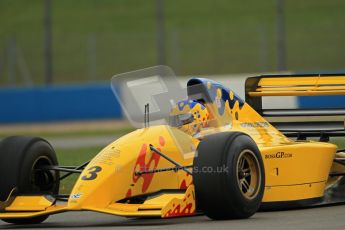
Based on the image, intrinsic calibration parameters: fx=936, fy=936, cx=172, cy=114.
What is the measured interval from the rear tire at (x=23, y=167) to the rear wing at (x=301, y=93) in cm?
282

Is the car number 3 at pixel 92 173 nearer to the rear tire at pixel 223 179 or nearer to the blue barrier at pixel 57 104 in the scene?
the rear tire at pixel 223 179

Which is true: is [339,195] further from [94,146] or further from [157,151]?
[94,146]

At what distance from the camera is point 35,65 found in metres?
36.0

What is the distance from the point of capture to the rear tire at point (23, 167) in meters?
8.98

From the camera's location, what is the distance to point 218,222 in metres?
8.27

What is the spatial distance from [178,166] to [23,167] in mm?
1566

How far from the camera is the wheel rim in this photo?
8.58 m

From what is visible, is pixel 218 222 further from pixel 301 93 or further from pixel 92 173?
pixel 301 93

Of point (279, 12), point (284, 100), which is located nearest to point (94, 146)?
point (284, 100)

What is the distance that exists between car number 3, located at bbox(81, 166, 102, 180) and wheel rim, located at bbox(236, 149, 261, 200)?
128 centimetres

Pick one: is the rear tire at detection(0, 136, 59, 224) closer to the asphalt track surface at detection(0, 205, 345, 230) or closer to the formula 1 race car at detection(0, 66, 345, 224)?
the formula 1 race car at detection(0, 66, 345, 224)

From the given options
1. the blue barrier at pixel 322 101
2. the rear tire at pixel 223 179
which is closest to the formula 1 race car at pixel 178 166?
the rear tire at pixel 223 179

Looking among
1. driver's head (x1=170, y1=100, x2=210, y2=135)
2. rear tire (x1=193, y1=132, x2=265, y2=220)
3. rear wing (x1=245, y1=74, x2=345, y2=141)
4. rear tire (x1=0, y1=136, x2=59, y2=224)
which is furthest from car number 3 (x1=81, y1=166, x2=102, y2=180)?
rear wing (x1=245, y1=74, x2=345, y2=141)

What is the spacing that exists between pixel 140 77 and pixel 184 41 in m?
26.1
